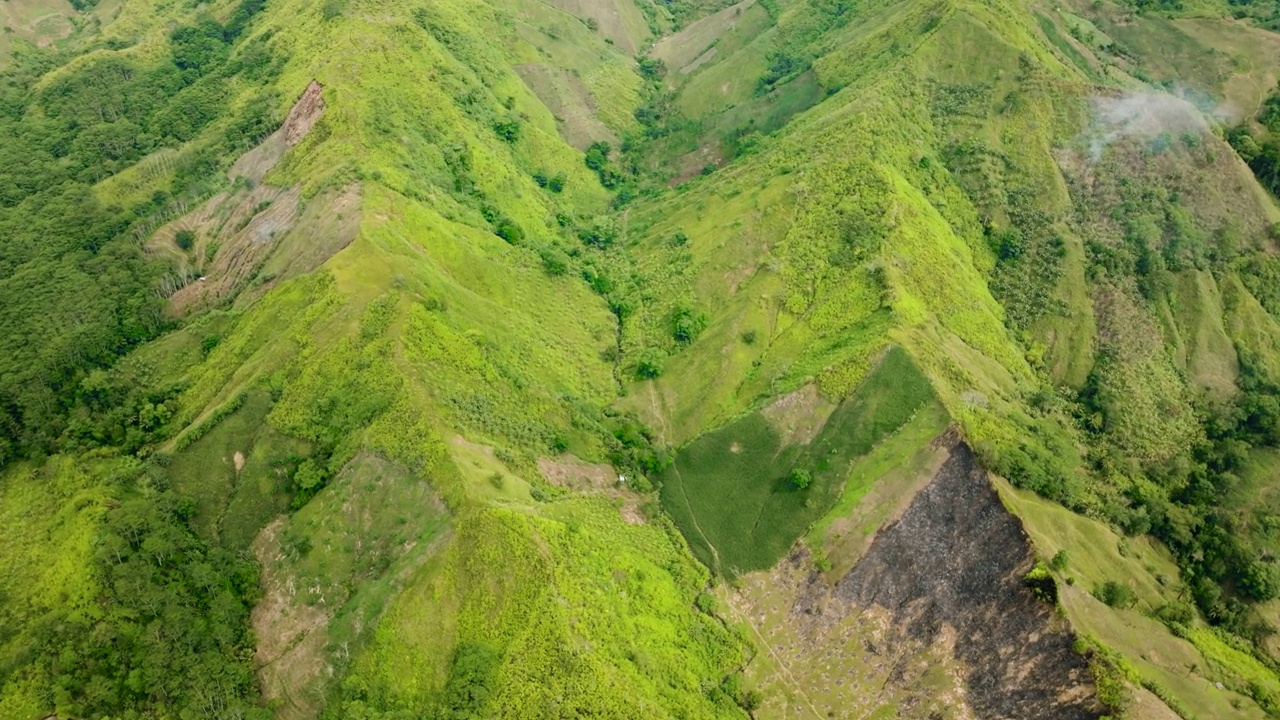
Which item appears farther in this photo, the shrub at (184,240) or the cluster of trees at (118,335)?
the shrub at (184,240)

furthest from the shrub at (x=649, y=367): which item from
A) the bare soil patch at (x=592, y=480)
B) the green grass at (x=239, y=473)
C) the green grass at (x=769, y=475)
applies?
the green grass at (x=239, y=473)

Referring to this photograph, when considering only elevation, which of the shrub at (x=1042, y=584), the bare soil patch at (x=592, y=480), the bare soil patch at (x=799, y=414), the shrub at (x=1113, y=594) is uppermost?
the bare soil patch at (x=799, y=414)

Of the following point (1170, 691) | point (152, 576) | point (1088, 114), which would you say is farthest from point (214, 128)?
point (1170, 691)

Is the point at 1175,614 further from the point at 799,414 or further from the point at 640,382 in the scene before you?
the point at 640,382

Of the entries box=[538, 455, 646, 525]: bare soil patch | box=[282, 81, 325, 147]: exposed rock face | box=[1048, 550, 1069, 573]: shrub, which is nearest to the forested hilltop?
box=[1048, 550, 1069, 573]: shrub

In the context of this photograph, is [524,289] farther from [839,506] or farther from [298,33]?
[298,33]

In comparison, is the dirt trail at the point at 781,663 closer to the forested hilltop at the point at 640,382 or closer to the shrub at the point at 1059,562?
the forested hilltop at the point at 640,382

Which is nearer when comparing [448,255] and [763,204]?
[448,255]
